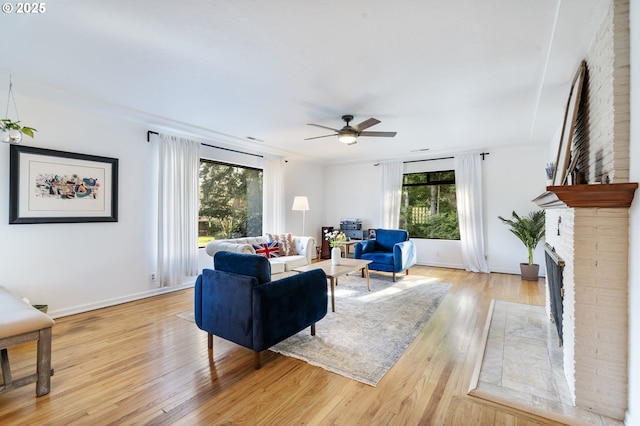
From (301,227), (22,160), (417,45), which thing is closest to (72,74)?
(22,160)

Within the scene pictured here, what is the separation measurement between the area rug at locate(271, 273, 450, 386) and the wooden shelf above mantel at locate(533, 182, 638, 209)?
1.77 m

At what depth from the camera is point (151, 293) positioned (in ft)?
14.5

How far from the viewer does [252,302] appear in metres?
2.36

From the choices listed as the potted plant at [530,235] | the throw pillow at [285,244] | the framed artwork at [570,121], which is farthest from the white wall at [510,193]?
the throw pillow at [285,244]

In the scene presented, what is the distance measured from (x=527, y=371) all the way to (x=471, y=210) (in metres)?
4.16

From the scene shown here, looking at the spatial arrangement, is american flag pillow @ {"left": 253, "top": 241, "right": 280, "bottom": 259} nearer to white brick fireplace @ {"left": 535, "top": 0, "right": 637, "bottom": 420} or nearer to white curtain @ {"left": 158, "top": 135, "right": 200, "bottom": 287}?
white curtain @ {"left": 158, "top": 135, "right": 200, "bottom": 287}

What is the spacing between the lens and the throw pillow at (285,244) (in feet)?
17.8

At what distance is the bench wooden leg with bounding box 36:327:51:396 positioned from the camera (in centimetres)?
203

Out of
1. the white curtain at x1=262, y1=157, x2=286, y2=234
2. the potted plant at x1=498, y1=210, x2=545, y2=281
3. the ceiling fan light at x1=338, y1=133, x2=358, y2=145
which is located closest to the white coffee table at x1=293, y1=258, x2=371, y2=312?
the ceiling fan light at x1=338, y1=133, x2=358, y2=145

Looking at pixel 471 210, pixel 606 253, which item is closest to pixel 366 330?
pixel 606 253

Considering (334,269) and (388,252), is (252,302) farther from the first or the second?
(388,252)

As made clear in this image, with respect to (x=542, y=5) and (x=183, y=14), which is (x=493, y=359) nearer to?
(x=542, y=5)

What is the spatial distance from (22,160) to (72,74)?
128cm

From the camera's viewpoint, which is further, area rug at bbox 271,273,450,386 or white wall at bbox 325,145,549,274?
white wall at bbox 325,145,549,274
